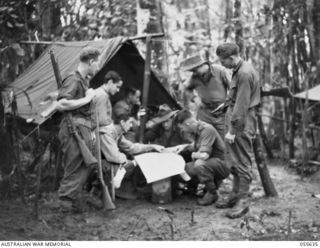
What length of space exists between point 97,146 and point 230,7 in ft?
20.4

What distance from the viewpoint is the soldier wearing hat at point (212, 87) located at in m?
6.59

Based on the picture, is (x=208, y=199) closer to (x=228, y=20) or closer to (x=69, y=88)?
(x=69, y=88)

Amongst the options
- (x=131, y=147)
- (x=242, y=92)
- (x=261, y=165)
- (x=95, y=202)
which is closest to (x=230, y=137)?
(x=242, y=92)

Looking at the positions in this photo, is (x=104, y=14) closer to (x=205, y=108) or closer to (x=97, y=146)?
(x=205, y=108)

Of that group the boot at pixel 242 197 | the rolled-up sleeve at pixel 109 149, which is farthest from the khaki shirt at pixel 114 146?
the boot at pixel 242 197

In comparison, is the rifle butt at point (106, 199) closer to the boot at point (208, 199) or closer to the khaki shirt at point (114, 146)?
the khaki shirt at point (114, 146)

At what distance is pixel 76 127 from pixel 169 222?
1275 mm

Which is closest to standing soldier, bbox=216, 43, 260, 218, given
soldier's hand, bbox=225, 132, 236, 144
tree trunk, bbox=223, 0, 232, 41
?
soldier's hand, bbox=225, 132, 236, 144

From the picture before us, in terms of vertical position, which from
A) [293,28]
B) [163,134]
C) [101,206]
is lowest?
[101,206]

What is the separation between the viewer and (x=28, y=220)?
534 centimetres

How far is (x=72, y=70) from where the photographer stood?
6.57 m

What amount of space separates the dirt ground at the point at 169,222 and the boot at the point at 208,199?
2.9 inches

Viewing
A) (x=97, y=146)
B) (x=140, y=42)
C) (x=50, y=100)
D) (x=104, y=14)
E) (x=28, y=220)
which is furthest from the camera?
(x=140, y=42)

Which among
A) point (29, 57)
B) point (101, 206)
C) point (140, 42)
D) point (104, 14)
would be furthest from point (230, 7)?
point (101, 206)
